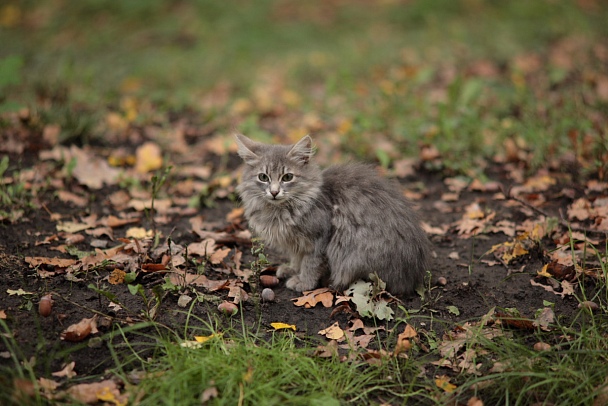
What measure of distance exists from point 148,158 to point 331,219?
10.0ft

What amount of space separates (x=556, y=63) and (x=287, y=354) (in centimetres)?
740

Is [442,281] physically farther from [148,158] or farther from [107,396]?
[148,158]

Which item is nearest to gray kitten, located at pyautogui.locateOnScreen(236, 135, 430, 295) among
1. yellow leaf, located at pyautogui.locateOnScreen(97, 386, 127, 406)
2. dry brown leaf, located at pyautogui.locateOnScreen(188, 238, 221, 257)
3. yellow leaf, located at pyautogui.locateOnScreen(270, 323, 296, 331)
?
dry brown leaf, located at pyautogui.locateOnScreen(188, 238, 221, 257)

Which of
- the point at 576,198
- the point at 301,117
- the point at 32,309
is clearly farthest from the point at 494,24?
the point at 32,309

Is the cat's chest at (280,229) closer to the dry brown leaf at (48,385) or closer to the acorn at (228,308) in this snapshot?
the acorn at (228,308)

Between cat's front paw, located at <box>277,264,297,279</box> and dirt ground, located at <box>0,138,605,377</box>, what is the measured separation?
16 centimetres

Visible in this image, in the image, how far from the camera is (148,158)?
630 centimetres

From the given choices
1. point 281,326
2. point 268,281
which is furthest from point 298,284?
point 281,326

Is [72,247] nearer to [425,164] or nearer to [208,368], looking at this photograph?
[208,368]

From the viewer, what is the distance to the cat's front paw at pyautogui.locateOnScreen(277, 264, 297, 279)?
4.45m

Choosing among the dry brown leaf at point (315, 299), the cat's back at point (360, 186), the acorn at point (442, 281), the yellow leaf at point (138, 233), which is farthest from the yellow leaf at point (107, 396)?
the acorn at point (442, 281)

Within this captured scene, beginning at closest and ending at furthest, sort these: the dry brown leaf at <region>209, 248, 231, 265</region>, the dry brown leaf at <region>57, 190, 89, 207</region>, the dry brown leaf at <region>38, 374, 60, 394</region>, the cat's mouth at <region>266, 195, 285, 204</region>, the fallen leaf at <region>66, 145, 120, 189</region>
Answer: the dry brown leaf at <region>38, 374, 60, 394</region>, the cat's mouth at <region>266, 195, 285, 204</region>, the dry brown leaf at <region>209, 248, 231, 265</region>, the dry brown leaf at <region>57, 190, 89, 207</region>, the fallen leaf at <region>66, 145, 120, 189</region>

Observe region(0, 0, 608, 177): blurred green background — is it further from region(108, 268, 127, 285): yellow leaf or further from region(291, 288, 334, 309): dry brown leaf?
region(108, 268, 127, 285): yellow leaf

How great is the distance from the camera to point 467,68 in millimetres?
8703
